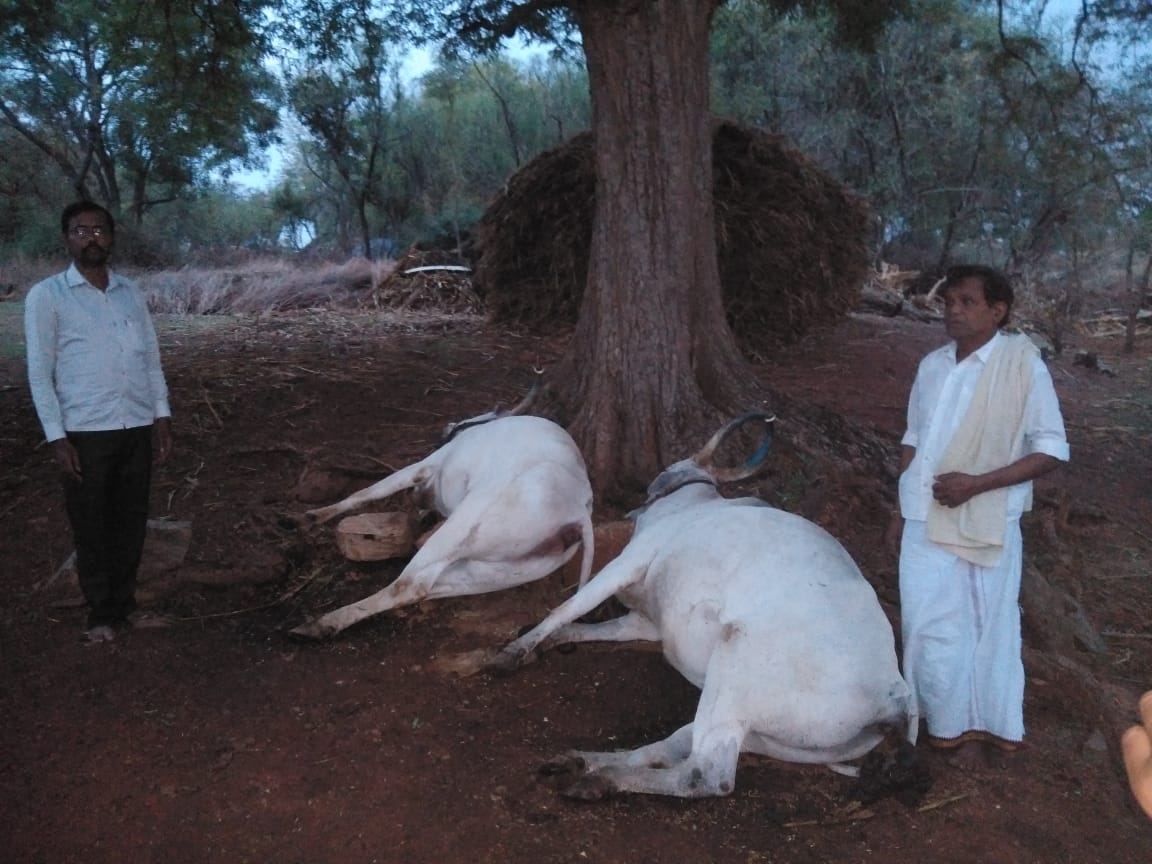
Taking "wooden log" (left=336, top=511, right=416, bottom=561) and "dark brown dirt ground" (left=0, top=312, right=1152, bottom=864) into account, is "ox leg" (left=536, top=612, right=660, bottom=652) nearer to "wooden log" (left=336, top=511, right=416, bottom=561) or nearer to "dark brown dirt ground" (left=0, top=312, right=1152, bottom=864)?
"dark brown dirt ground" (left=0, top=312, right=1152, bottom=864)

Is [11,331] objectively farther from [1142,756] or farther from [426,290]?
[1142,756]

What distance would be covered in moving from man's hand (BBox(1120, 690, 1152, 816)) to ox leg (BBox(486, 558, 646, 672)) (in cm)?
182

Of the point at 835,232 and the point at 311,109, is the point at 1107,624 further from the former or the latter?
the point at 311,109

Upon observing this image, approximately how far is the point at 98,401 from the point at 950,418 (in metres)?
3.32

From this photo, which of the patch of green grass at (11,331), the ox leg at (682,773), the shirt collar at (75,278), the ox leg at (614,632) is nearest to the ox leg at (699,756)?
the ox leg at (682,773)

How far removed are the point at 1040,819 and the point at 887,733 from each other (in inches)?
21.8

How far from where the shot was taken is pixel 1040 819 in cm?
309

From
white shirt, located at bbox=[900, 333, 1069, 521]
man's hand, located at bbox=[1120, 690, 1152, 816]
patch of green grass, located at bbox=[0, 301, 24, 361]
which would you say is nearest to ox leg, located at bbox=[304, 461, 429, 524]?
white shirt, located at bbox=[900, 333, 1069, 521]

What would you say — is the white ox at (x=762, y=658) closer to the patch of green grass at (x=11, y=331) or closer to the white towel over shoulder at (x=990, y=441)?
the white towel over shoulder at (x=990, y=441)

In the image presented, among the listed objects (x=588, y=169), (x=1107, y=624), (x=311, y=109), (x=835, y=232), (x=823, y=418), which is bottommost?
(x=1107, y=624)

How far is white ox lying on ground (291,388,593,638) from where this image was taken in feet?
13.8

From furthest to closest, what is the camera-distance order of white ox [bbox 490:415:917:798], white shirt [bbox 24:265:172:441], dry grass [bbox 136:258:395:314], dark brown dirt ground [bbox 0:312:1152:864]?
dry grass [bbox 136:258:395:314] → white shirt [bbox 24:265:172:441] → white ox [bbox 490:415:917:798] → dark brown dirt ground [bbox 0:312:1152:864]

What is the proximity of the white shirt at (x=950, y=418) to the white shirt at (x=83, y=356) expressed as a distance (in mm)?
3149

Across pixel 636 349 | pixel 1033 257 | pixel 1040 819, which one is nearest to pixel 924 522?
pixel 1040 819
